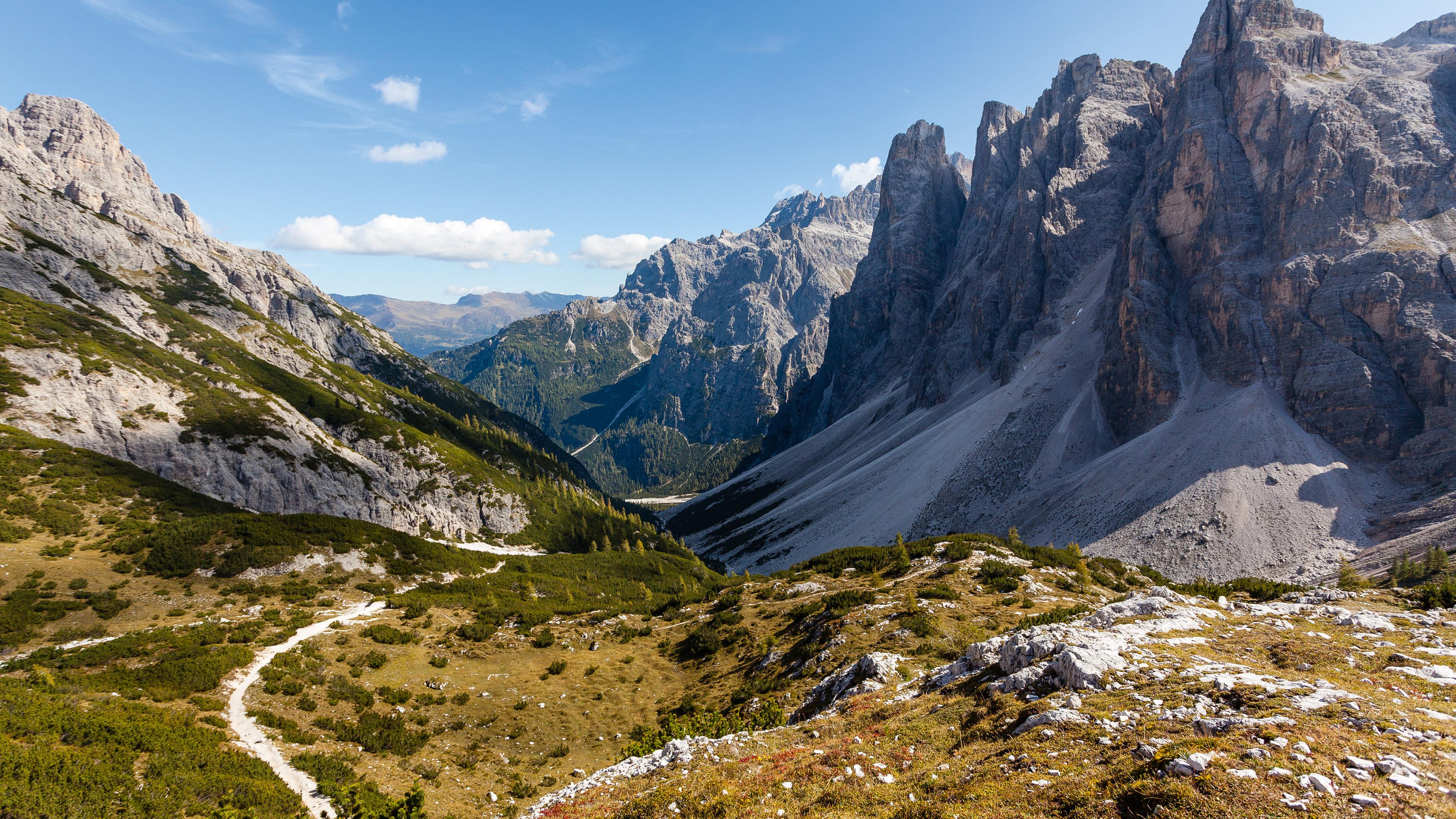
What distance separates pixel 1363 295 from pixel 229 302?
254866 millimetres

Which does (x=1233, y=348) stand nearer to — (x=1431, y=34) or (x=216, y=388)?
(x=1431, y=34)

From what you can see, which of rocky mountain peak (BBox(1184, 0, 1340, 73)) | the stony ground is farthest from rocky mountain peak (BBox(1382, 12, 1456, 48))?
the stony ground

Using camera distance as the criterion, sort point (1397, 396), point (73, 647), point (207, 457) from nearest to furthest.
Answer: point (73, 647) < point (207, 457) < point (1397, 396)

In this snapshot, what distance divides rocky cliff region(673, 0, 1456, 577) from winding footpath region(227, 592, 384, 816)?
109823 millimetres

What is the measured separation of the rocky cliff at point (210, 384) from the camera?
2704 inches

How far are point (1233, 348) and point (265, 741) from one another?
16499cm

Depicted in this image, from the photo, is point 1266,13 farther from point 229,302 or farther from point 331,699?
point 229,302

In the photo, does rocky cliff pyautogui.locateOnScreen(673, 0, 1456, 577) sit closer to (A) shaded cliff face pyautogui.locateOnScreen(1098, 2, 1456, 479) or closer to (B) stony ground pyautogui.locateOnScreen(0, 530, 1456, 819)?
(A) shaded cliff face pyautogui.locateOnScreen(1098, 2, 1456, 479)

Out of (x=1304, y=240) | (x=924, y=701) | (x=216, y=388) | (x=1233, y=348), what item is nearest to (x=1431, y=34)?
(x=1304, y=240)

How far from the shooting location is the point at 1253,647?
804 inches

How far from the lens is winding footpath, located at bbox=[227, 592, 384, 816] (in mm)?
19047

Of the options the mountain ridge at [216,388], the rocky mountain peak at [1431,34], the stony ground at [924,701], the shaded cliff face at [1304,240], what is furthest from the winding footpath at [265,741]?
the rocky mountain peak at [1431,34]

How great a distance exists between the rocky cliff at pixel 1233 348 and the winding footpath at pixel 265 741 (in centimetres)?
10982

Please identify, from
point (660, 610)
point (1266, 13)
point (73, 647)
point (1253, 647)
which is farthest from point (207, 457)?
point (1266, 13)
